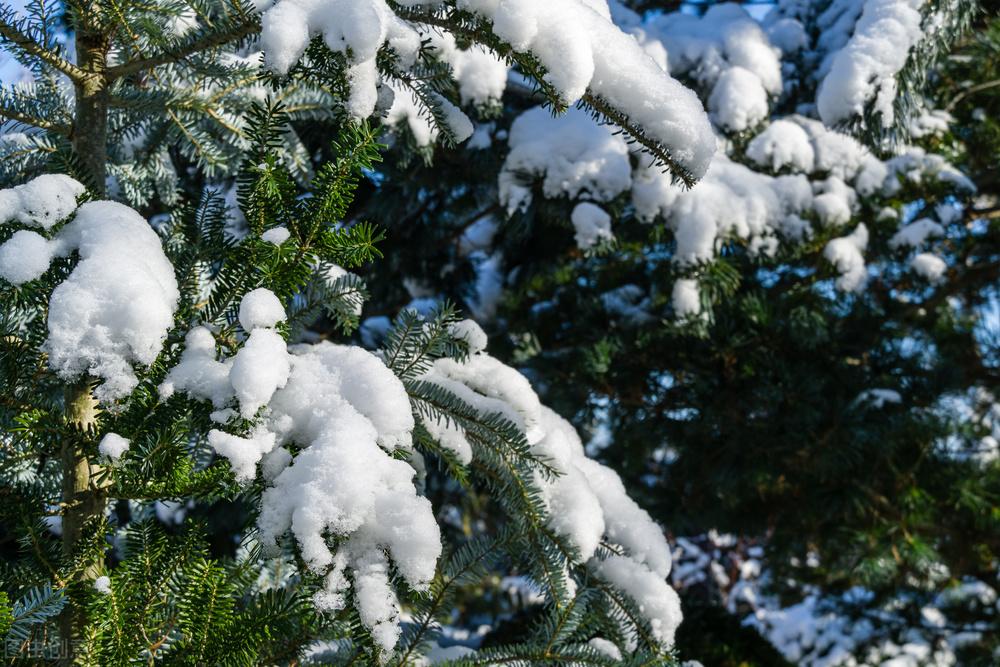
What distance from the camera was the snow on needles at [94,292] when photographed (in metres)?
0.83

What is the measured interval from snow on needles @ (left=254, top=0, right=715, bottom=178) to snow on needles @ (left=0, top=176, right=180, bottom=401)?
0.95ft

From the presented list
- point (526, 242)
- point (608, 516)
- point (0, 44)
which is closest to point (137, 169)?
point (0, 44)

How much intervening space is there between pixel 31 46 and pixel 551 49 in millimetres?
783

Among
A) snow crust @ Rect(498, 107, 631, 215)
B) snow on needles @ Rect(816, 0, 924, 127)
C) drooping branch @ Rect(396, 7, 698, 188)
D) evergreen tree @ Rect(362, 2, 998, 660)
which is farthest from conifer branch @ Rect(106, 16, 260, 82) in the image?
snow on needles @ Rect(816, 0, 924, 127)

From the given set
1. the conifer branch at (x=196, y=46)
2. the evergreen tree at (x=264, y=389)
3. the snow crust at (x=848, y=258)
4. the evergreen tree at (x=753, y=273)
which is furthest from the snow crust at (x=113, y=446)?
the snow crust at (x=848, y=258)

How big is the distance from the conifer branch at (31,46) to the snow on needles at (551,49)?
17.8 inches

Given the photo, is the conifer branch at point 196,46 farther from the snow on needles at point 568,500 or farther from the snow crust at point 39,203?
the snow on needles at point 568,500

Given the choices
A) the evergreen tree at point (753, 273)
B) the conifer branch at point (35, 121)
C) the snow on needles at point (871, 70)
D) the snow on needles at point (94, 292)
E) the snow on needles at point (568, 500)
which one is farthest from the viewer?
the evergreen tree at point (753, 273)

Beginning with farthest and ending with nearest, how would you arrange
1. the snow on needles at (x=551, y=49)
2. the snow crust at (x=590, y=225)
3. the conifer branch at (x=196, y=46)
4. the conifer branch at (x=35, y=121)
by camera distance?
the snow crust at (x=590, y=225)
the conifer branch at (x=35, y=121)
the conifer branch at (x=196, y=46)
the snow on needles at (x=551, y=49)

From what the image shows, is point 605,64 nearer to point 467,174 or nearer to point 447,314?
point 447,314

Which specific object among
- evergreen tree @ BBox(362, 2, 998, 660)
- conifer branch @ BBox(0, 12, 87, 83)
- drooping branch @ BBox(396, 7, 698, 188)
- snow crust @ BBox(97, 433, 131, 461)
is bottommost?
evergreen tree @ BBox(362, 2, 998, 660)

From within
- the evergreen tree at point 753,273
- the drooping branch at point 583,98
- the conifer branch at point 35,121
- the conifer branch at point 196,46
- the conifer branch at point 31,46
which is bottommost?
the evergreen tree at point 753,273

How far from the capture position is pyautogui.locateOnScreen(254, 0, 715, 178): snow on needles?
0.94 meters

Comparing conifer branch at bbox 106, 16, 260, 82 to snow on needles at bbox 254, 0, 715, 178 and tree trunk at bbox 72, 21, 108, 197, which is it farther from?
snow on needles at bbox 254, 0, 715, 178
